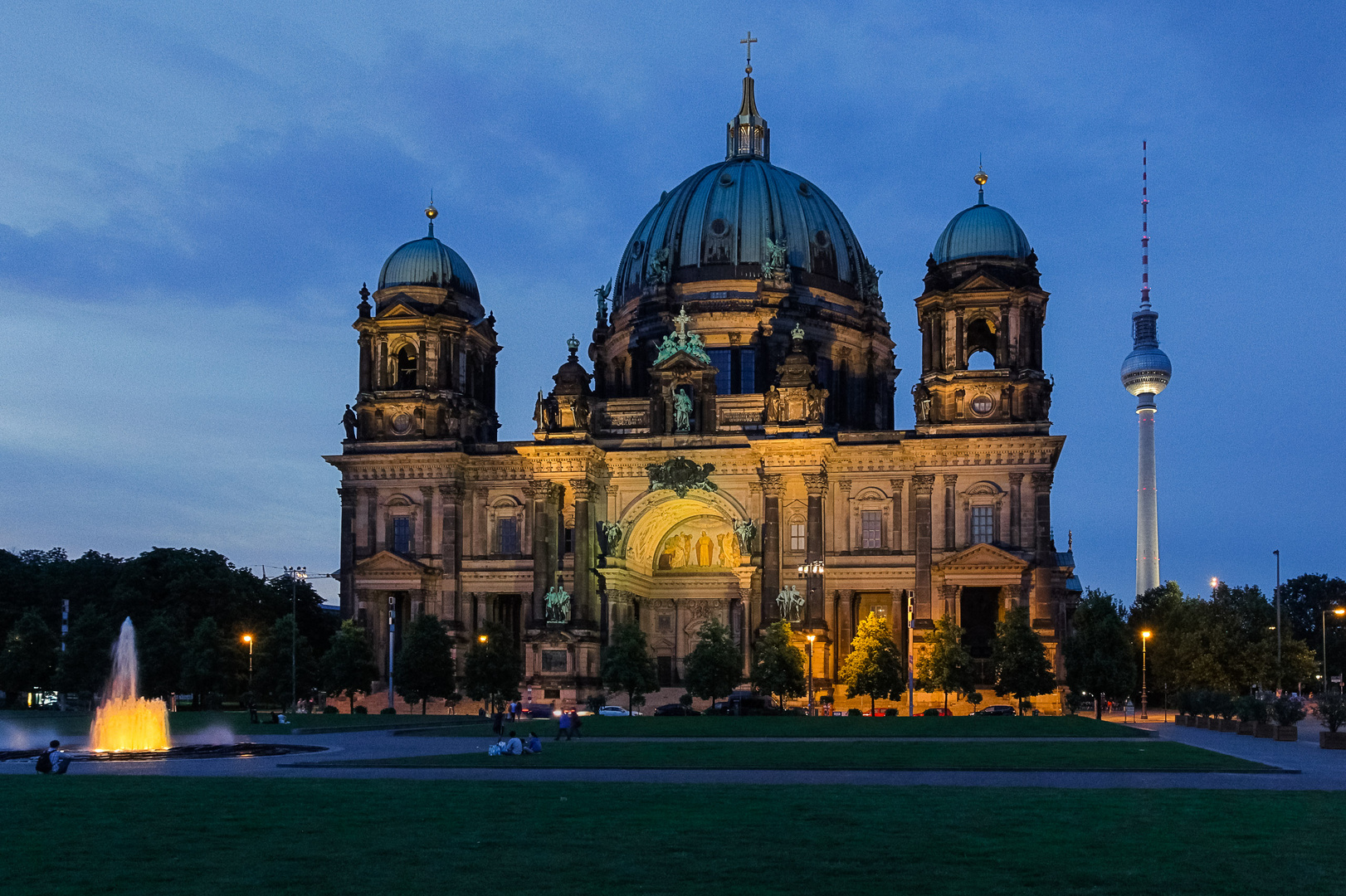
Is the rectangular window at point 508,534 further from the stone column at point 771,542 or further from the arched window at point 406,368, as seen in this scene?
the stone column at point 771,542

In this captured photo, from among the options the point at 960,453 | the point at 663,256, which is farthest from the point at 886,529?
the point at 663,256

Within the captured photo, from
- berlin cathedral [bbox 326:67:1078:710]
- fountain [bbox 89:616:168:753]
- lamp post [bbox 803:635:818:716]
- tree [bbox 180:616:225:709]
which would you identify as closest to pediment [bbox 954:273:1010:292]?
berlin cathedral [bbox 326:67:1078:710]

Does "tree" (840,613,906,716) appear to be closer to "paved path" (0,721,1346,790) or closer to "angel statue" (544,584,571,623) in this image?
"angel statue" (544,584,571,623)

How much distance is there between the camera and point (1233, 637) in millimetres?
91062

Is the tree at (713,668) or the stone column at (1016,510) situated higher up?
the stone column at (1016,510)

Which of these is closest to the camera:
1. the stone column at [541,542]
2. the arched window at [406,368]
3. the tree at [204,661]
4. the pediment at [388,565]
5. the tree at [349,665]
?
the tree at [349,665]

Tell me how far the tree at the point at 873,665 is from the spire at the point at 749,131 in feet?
161

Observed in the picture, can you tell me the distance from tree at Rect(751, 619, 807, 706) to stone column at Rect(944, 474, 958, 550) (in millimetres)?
13969

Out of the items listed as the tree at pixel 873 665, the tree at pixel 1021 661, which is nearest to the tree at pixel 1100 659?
the tree at pixel 1021 661

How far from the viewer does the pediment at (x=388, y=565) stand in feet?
320

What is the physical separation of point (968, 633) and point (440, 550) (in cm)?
3510

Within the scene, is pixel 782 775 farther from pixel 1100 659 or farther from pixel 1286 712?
pixel 1100 659

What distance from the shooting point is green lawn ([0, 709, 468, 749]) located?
191 ft

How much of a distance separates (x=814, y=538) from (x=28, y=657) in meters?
55.7
